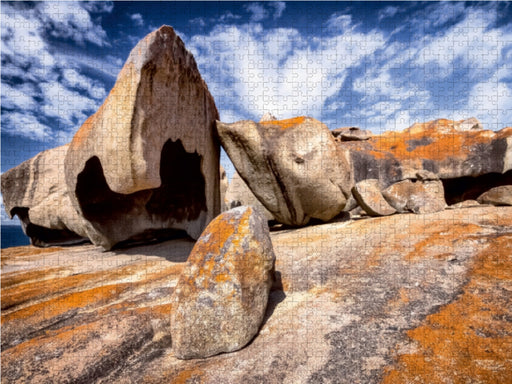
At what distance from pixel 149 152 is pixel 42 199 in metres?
9.28

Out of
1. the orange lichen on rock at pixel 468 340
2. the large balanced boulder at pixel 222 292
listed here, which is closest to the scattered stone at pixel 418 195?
the orange lichen on rock at pixel 468 340

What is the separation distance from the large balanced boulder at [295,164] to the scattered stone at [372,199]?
355mm

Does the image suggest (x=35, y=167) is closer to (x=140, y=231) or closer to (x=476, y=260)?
(x=140, y=231)

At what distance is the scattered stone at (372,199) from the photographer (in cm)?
678

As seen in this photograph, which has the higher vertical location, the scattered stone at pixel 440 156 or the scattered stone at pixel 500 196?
the scattered stone at pixel 440 156

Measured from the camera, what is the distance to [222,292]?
2.57 meters

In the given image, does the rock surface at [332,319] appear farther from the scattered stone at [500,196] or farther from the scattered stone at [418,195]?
the scattered stone at [418,195]

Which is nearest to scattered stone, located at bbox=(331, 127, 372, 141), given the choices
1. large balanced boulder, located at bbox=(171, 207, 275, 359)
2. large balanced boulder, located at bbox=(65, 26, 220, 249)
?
large balanced boulder, located at bbox=(65, 26, 220, 249)

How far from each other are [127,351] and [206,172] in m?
5.35

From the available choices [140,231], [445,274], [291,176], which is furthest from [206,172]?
[445,274]

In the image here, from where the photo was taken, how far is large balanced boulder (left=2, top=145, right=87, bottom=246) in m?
10.7

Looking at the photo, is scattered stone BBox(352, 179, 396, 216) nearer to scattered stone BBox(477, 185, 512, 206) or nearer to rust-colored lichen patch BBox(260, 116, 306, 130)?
scattered stone BBox(477, 185, 512, 206)

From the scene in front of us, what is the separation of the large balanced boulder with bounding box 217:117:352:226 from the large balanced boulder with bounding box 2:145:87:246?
307 inches

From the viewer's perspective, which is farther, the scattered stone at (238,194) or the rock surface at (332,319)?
the scattered stone at (238,194)
